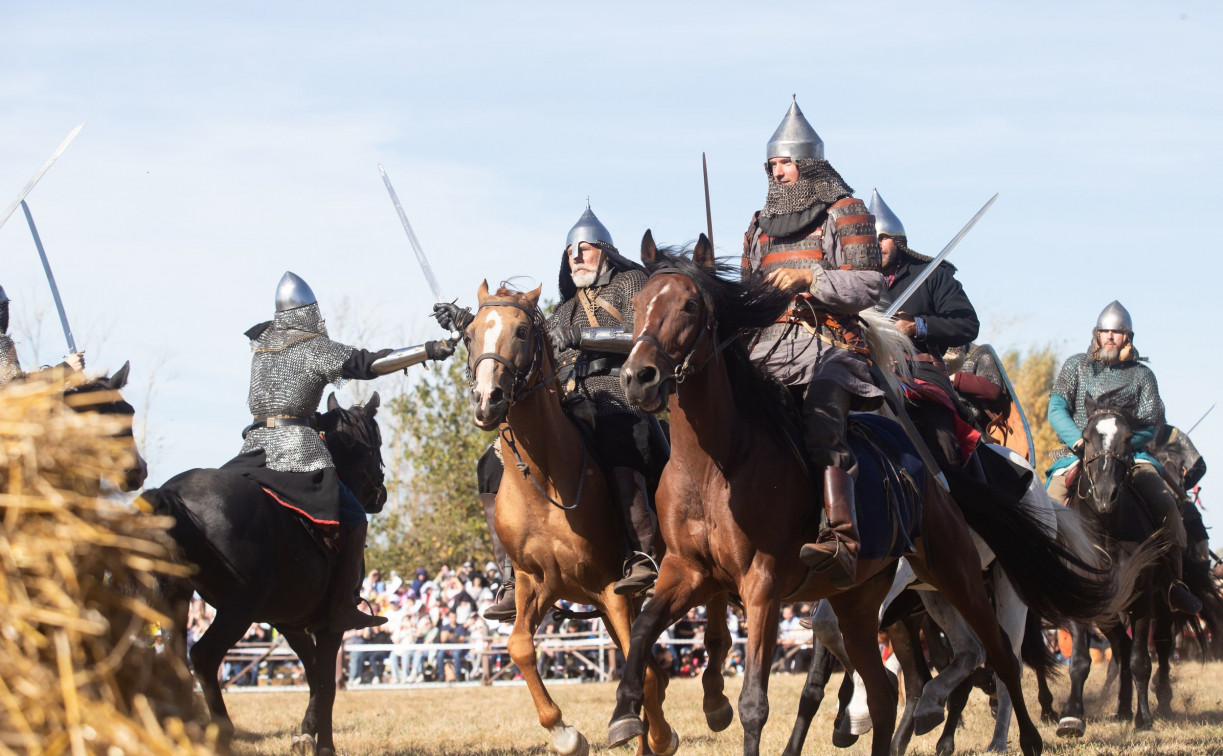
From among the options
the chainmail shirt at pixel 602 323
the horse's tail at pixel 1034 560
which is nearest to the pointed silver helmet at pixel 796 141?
the chainmail shirt at pixel 602 323

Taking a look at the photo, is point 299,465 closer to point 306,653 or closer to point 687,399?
point 306,653

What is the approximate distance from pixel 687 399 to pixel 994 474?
3407 mm

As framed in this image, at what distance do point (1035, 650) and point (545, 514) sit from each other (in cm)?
392

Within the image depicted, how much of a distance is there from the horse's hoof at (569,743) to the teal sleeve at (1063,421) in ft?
21.0

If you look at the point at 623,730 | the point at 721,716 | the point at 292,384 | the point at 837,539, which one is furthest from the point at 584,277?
the point at 623,730

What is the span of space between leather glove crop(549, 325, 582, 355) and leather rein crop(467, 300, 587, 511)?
439mm

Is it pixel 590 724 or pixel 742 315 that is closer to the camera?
pixel 742 315

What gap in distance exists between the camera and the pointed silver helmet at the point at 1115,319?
1288cm

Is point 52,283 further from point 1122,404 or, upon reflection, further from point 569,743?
point 1122,404

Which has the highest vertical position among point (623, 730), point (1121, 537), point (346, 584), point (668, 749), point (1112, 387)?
point (1112, 387)

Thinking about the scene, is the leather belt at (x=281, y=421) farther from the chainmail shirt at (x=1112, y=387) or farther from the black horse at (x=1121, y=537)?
the chainmail shirt at (x=1112, y=387)

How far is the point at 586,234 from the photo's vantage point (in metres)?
9.73

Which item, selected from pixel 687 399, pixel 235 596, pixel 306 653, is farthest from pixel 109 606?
pixel 306 653

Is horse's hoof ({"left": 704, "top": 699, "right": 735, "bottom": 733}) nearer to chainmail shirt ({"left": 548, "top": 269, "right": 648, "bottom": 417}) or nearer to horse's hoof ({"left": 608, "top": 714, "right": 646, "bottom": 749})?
horse's hoof ({"left": 608, "top": 714, "right": 646, "bottom": 749})
